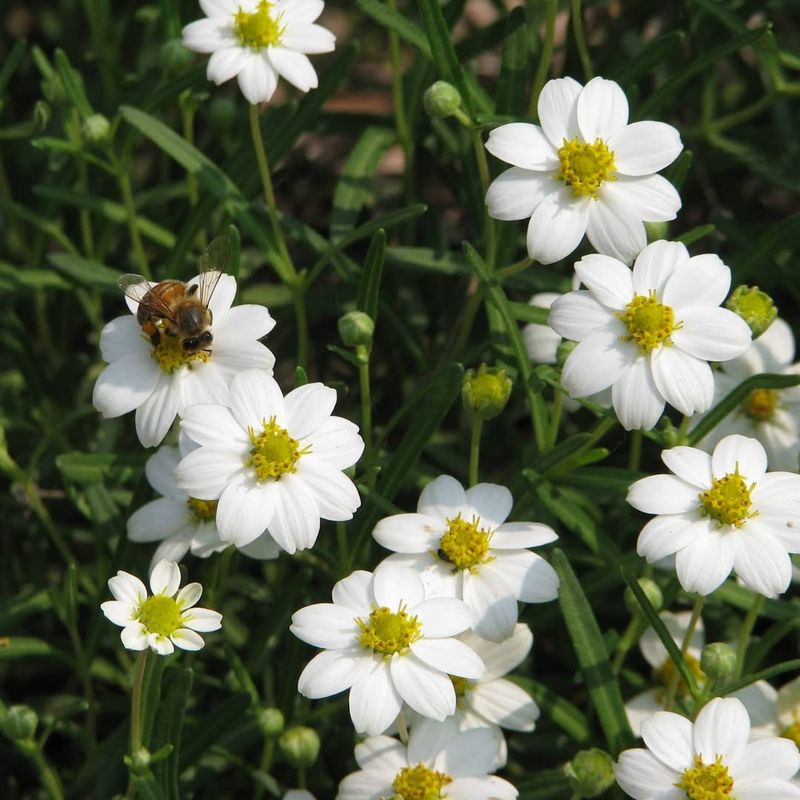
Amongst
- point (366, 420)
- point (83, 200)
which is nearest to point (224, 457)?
point (366, 420)

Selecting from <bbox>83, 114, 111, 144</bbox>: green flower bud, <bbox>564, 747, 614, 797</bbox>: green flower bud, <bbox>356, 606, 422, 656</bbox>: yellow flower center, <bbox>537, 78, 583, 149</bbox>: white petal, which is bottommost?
<bbox>564, 747, 614, 797</bbox>: green flower bud

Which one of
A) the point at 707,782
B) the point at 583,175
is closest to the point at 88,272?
the point at 583,175

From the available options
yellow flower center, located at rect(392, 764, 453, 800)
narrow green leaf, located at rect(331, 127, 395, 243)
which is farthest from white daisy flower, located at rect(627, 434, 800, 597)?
narrow green leaf, located at rect(331, 127, 395, 243)

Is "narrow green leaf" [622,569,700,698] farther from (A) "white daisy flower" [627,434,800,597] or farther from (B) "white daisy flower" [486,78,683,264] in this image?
(B) "white daisy flower" [486,78,683,264]

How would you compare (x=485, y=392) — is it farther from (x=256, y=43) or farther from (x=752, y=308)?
(x=256, y=43)

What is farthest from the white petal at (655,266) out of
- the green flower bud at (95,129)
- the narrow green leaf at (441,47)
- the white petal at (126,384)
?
the green flower bud at (95,129)

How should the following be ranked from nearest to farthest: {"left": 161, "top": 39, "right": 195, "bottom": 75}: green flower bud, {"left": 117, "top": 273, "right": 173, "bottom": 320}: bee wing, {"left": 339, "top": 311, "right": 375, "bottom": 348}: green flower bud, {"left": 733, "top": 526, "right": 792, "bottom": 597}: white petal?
{"left": 733, "top": 526, "right": 792, "bottom": 597}: white petal → {"left": 117, "top": 273, "right": 173, "bottom": 320}: bee wing → {"left": 339, "top": 311, "right": 375, "bottom": 348}: green flower bud → {"left": 161, "top": 39, "right": 195, "bottom": 75}: green flower bud
